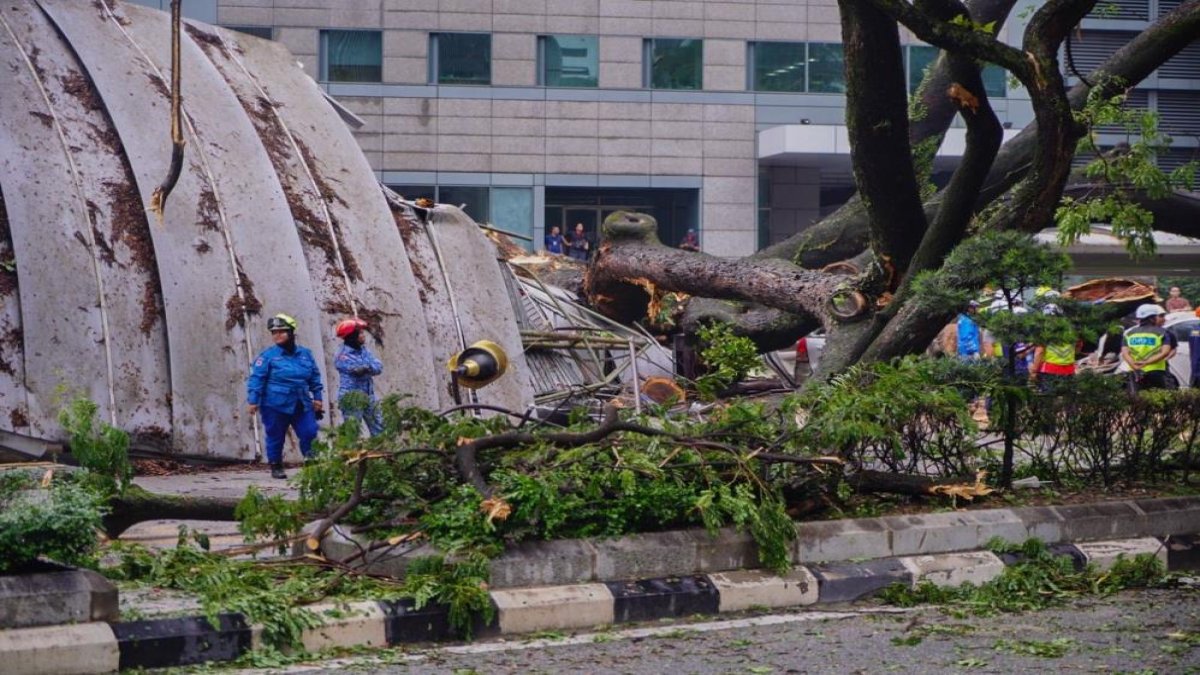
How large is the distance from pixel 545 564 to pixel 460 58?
34.7m

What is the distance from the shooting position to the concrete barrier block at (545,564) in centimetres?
781

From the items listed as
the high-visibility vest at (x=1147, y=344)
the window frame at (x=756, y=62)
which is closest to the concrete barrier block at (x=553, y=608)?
the high-visibility vest at (x=1147, y=344)

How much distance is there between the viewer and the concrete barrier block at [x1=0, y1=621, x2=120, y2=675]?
6.31m

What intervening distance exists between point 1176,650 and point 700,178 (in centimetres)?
3609

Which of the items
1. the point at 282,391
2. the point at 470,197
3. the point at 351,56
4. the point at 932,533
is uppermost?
the point at 351,56

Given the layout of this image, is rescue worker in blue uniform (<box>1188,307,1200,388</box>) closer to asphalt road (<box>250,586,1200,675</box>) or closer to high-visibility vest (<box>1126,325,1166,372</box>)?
high-visibility vest (<box>1126,325,1166,372</box>)

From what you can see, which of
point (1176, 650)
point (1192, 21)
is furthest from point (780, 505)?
point (1192, 21)

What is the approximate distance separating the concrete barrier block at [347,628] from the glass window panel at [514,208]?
34.7 m

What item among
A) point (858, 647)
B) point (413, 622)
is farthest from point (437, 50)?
point (858, 647)

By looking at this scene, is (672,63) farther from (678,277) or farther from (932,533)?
(932,533)

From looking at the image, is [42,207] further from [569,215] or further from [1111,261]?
[569,215]

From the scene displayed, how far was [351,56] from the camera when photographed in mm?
41000

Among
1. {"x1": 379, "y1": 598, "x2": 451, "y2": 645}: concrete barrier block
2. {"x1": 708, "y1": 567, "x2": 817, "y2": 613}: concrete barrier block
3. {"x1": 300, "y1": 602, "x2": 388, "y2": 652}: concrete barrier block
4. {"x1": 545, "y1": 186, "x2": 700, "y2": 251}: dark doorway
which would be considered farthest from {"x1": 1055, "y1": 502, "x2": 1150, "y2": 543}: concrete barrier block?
{"x1": 545, "y1": 186, "x2": 700, "y2": 251}: dark doorway

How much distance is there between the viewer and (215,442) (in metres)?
14.3
